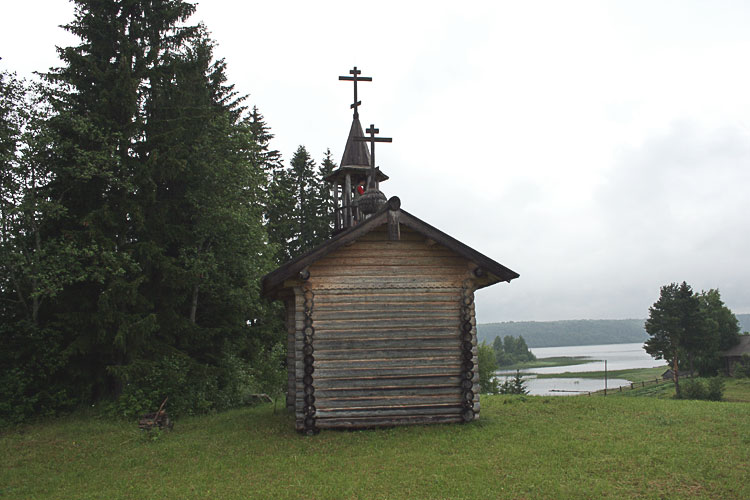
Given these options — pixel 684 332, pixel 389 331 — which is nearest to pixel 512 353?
pixel 684 332

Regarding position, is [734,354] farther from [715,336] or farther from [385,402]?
[385,402]

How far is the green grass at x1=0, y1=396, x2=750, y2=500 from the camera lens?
26.3 ft

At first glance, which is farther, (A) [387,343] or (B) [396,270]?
(B) [396,270]

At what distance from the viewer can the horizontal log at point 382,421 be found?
11977 mm

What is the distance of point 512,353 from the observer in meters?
133

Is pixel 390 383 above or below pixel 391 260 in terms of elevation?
below

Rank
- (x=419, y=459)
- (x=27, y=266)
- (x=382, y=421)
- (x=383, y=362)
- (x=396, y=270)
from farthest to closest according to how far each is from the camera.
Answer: (x=27, y=266) < (x=396, y=270) < (x=383, y=362) < (x=382, y=421) < (x=419, y=459)

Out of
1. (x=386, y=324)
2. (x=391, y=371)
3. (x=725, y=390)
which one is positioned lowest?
(x=725, y=390)

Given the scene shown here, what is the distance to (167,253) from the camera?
66.7ft

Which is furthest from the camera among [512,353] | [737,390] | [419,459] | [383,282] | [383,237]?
[512,353]

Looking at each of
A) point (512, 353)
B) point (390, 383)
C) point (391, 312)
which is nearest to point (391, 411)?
point (390, 383)

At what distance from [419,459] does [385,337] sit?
11.0ft

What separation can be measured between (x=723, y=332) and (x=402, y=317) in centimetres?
6295

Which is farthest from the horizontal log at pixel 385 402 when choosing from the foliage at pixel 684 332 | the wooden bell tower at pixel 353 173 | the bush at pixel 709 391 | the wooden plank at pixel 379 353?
the foliage at pixel 684 332
